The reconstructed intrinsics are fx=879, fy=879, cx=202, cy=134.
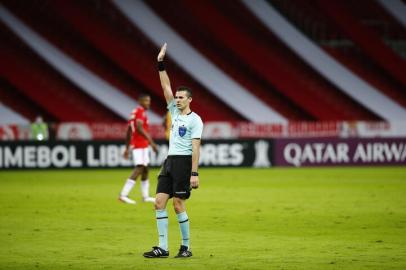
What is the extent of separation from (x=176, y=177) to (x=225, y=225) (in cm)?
415

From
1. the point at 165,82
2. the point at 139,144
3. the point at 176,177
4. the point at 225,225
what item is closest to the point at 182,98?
the point at 165,82

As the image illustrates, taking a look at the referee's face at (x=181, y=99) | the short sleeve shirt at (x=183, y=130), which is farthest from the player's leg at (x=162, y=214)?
the referee's face at (x=181, y=99)

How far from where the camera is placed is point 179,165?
38.9ft

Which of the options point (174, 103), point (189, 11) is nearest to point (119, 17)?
point (189, 11)

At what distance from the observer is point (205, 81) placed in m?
46.8

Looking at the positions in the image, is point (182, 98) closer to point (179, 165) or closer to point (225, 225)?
point (179, 165)

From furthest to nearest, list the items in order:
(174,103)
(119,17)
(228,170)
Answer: (119,17), (228,170), (174,103)

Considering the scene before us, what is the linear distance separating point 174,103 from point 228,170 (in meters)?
21.8

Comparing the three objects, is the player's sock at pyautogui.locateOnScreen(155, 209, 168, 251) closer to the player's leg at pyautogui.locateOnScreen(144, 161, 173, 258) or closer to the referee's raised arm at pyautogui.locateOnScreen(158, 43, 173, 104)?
the player's leg at pyautogui.locateOnScreen(144, 161, 173, 258)

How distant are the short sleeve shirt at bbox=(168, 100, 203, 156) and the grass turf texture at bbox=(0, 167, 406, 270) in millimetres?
1481

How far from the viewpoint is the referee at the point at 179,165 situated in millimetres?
11758

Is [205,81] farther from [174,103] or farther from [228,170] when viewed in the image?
[174,103]

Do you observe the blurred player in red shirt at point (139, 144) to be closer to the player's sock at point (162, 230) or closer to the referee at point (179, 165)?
the referee at point (179, 165)

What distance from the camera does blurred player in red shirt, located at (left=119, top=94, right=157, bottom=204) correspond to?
20203mm
